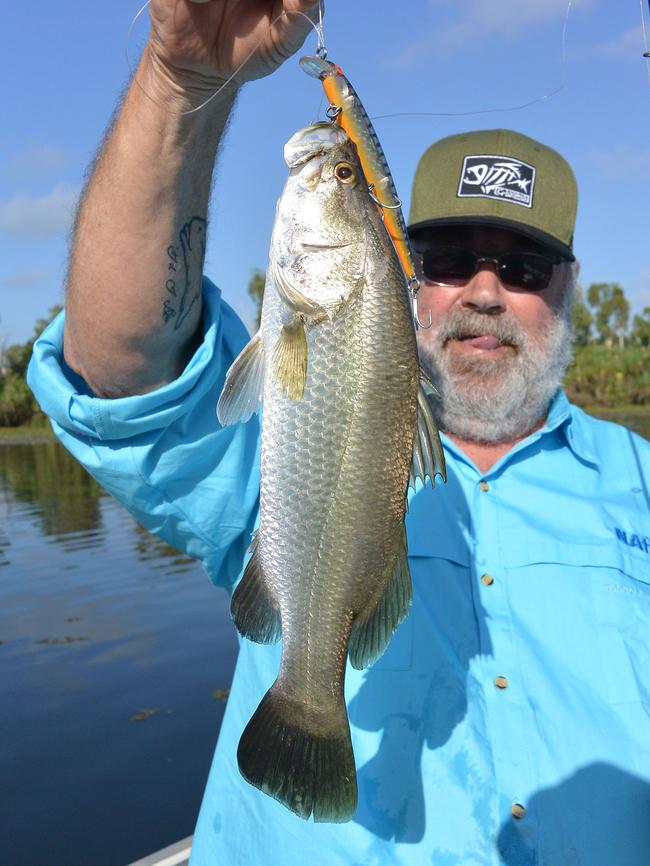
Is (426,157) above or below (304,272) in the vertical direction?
above

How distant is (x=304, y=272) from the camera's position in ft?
5.40

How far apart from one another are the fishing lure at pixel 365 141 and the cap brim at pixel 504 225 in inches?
55.8

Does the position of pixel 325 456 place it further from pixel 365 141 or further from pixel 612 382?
pixel 612 382

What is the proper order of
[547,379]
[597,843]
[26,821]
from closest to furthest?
1. [597,843]
2. [547,379]
3. [26,821]

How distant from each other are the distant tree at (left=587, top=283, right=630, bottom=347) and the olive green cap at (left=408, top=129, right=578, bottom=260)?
259ft

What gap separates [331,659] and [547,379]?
6.76ft

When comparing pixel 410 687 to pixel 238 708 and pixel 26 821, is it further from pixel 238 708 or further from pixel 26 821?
pixel 26 821

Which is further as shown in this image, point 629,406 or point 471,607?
point 629,406

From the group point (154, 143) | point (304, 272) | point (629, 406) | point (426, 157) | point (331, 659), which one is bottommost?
point (629, 406)

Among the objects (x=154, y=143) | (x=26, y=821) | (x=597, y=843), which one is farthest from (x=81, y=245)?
(x=26, y=821)

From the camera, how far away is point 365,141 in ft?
5.77

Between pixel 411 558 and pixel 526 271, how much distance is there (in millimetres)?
1380

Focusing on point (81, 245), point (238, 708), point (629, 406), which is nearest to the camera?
point (81, 245)

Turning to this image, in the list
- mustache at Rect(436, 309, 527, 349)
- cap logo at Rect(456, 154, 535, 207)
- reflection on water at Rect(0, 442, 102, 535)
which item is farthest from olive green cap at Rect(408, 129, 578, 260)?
reflection on water at Rect(0, 442, 102, 535)
